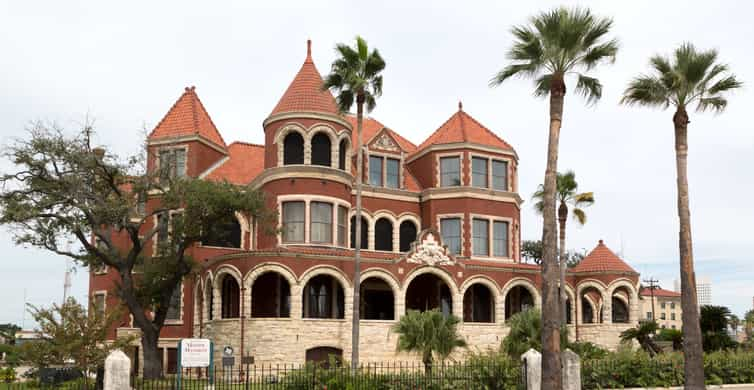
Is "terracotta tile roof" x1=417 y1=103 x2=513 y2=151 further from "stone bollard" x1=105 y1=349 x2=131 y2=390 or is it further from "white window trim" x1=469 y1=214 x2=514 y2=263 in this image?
"stone bollard" x1=105 y1=349 x2=131 y2=390

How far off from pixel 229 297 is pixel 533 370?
685 inches

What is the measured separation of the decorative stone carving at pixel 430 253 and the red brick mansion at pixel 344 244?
57 millimetres

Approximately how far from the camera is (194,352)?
2080 cm

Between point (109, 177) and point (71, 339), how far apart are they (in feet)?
27.7

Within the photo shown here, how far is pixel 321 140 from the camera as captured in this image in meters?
36.3

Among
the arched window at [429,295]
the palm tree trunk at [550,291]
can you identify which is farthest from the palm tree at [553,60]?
the arched window at [429,295]

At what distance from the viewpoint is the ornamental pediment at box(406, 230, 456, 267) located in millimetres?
35188

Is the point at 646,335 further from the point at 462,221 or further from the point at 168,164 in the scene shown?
the point at 168,164

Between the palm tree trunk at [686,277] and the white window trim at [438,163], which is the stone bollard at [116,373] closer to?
the palm tree trunk at [686,277]

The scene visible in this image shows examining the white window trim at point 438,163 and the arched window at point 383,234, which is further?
the white window trim at point 438,163

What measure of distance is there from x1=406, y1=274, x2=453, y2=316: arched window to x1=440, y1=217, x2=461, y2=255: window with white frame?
237cm

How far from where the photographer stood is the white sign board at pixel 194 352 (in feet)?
67.8

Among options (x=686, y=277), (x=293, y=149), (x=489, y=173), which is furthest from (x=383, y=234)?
(x=686, y=277)

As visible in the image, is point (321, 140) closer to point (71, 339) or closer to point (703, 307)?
point (71, 339)
